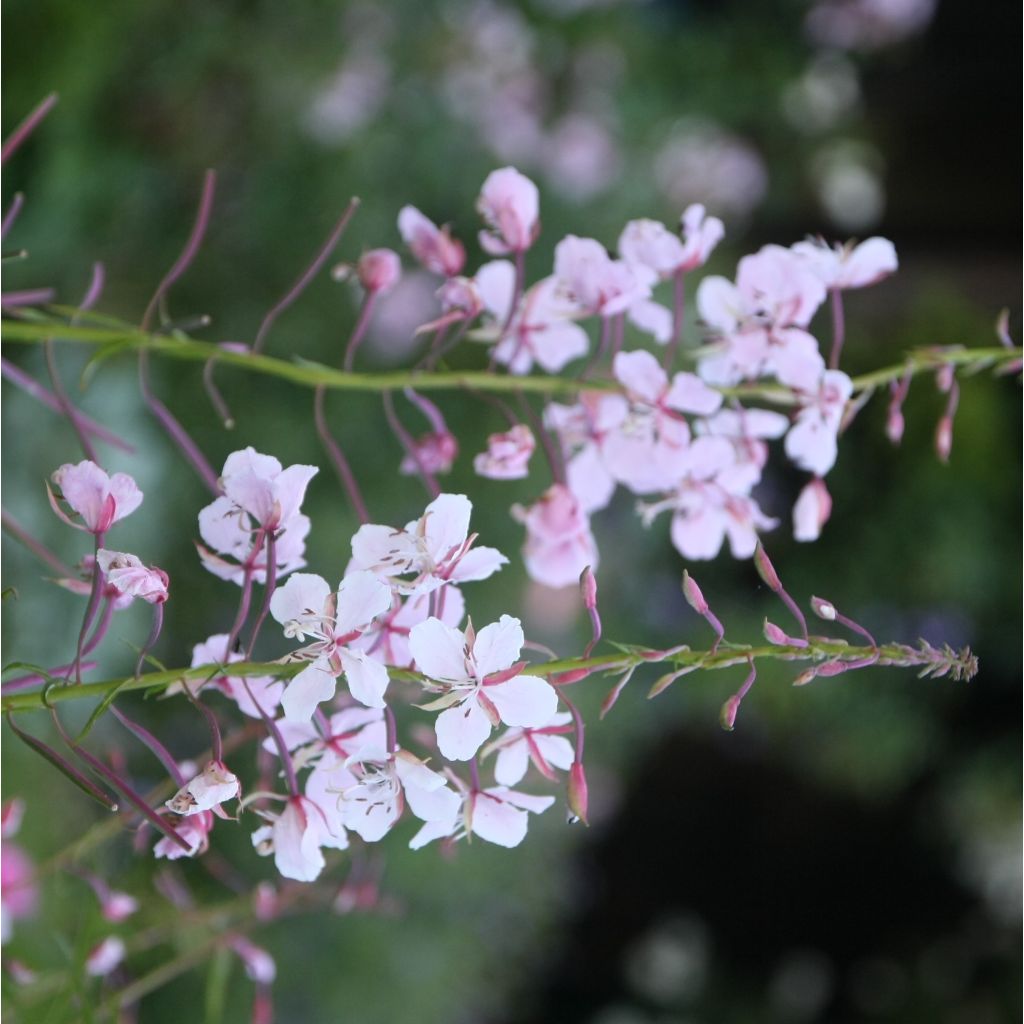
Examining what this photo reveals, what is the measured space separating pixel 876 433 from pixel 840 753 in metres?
0.66

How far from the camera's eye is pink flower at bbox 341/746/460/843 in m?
0.41

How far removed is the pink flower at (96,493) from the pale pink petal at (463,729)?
6.0 inches

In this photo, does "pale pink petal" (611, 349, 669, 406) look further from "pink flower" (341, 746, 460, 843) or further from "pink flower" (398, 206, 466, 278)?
"pink flower" (341, 746, 460, 843)

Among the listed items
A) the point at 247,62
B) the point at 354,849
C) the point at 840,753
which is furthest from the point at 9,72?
the point at 840,753

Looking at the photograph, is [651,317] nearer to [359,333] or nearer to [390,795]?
[359,333]

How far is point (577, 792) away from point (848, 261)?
34 centimetres

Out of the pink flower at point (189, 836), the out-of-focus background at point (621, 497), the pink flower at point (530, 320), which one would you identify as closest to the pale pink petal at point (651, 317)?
the pink flower at point (530, 320)

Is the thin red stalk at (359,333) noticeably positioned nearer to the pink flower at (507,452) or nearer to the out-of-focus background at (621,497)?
the pink flower at (507,452)

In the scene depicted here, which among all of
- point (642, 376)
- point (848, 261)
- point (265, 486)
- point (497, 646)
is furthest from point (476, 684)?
point (848, 261)

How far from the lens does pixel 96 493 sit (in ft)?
1.39

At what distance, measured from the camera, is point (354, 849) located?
1.79 ft

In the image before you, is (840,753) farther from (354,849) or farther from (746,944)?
(354,849)

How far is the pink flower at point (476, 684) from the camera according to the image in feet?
1.33

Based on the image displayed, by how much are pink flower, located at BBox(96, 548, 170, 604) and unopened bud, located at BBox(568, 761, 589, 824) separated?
0.18m
